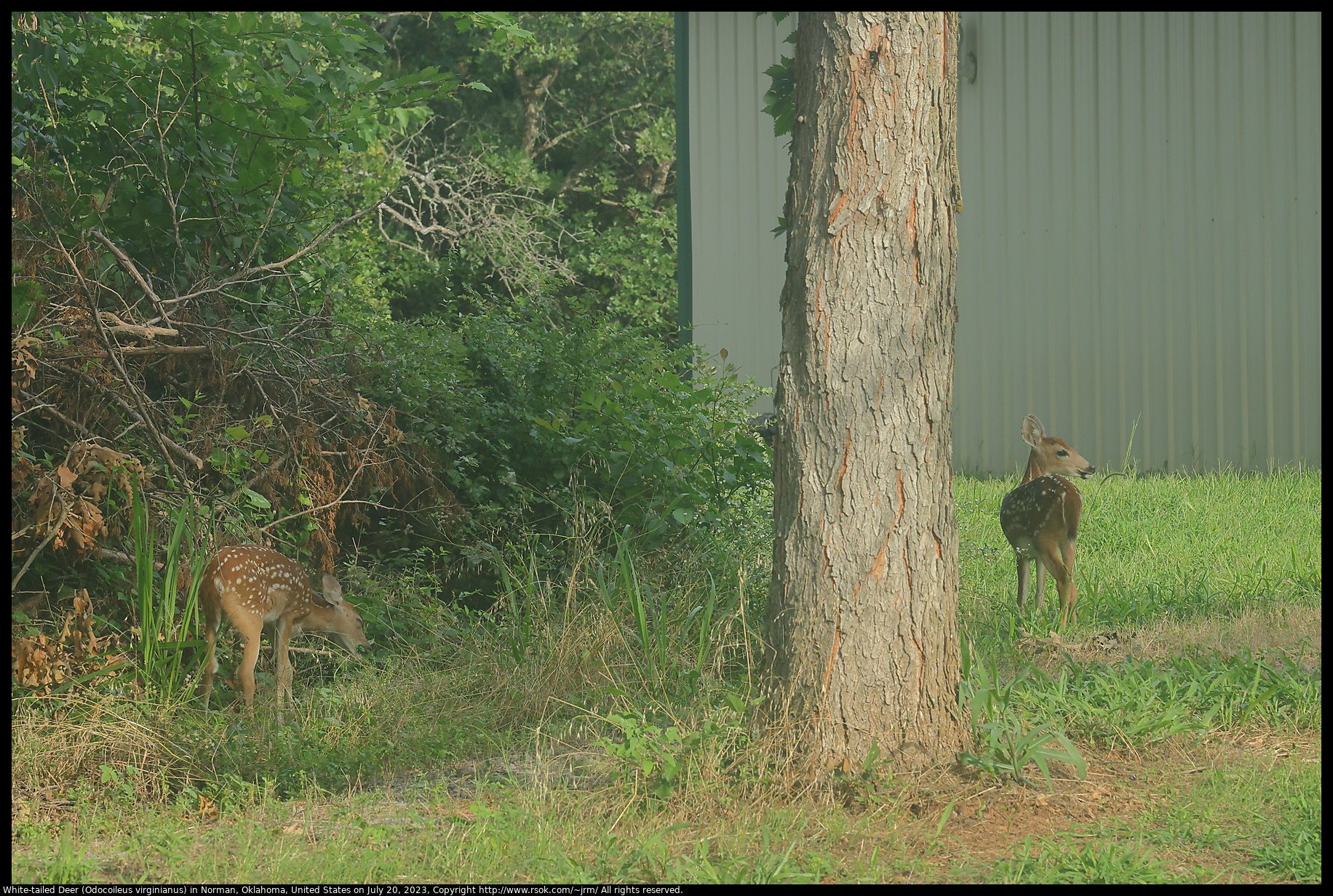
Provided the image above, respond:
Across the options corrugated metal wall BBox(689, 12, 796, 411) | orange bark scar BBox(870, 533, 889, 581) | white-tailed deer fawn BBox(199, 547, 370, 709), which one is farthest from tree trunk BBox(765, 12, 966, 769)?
corrugated metal wall BBox(689, 12, 796, 411)

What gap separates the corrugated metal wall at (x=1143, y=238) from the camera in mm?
12055

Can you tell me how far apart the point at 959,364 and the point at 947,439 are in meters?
9.32

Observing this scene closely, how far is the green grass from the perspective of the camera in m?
3.56

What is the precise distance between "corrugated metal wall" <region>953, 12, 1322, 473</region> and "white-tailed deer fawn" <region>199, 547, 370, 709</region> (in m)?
9.04

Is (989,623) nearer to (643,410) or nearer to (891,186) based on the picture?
(643,410)

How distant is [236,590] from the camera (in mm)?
5059

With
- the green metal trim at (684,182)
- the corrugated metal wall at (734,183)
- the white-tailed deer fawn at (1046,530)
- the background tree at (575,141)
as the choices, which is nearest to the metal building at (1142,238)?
the corrugated metal wall at (734,183)

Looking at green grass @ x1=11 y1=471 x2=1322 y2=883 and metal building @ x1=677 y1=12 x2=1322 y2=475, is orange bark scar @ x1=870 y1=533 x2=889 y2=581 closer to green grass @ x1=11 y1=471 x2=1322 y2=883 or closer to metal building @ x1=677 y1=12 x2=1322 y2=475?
green grass @ x1=11 y1=471 x2=1322 y2=883

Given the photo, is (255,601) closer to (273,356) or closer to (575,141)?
(273,356)

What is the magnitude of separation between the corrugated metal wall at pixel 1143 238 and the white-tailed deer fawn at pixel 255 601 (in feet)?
29.6

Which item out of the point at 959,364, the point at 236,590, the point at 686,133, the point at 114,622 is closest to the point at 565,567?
the point at 236,590

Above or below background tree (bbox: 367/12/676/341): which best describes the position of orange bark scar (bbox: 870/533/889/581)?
below

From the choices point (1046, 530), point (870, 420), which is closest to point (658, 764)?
point (870, 420)

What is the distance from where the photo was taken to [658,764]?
4.02 m
